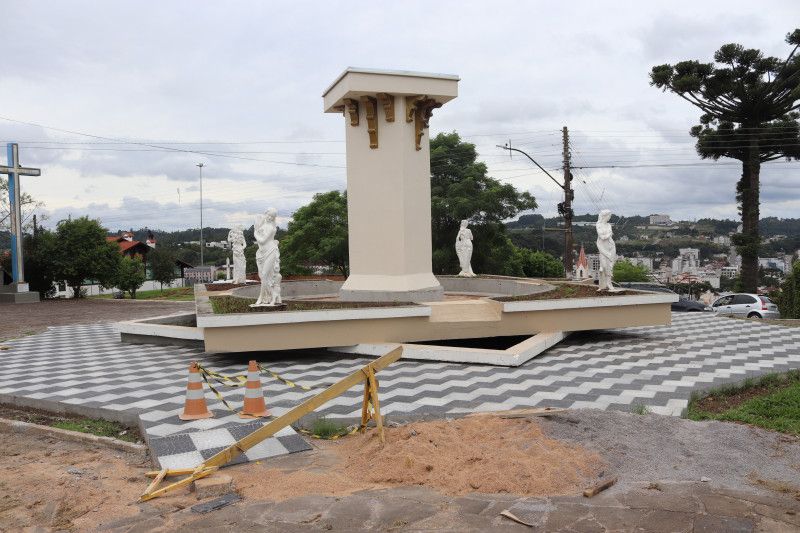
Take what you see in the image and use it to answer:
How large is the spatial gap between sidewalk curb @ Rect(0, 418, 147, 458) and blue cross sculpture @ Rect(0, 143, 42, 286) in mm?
21412

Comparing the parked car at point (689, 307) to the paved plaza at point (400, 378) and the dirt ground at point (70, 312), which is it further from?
the dirt ground at point (70, 312)

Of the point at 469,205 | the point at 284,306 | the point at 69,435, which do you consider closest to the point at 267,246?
the point at 284,306

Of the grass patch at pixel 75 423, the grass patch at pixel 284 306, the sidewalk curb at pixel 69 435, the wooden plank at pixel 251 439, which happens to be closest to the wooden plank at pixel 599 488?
the wooden plank at pixel 251 439

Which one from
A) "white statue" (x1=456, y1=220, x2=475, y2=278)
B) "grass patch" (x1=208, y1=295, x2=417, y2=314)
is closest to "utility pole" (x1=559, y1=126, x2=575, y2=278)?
"white statue" (x1=456, y1=220, x2=475, y2=278)

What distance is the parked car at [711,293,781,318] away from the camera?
1900 centimetres

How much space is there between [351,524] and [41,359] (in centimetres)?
1003

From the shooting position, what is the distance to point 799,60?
77.9 ft

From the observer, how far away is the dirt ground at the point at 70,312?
17112mm

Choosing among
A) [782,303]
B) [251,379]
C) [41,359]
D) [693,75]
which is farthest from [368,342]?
[693,75]

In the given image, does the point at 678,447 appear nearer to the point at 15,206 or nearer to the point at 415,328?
the point at 415,328

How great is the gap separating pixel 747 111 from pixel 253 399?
26.1 meters

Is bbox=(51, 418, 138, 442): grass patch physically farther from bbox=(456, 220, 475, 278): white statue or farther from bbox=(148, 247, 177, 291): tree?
bbox=(148, 247, 177, 291): tree

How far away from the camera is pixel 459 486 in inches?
177

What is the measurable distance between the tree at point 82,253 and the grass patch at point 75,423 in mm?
22234
